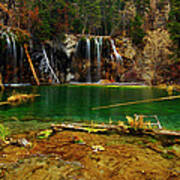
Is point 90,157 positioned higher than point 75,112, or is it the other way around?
point 90,157

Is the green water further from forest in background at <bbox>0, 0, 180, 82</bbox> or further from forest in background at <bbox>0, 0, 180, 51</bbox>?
forest in background at <bbox>0, 0, 180, 51</bbox>

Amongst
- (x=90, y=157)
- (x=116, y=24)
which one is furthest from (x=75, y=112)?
(x=116, y=24)

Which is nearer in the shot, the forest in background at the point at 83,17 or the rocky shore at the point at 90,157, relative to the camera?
the rocky shore at the point at 90,157

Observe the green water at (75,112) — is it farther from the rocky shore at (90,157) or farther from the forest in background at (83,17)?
the forest in background at (83,17)

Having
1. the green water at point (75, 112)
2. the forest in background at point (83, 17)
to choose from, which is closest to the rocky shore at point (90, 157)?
the green water at point (75, 112)

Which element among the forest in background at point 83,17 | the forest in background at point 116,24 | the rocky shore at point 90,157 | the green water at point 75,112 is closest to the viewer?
the rocky shore at point 90,157

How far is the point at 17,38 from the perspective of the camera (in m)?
26.5

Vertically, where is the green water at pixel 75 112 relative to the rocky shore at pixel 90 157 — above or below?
below

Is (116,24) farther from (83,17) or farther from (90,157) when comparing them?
(90,157)

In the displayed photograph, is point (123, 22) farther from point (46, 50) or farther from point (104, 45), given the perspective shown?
point (46, 50)

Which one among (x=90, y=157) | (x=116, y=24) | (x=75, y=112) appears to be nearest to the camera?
(x=90, y=157)

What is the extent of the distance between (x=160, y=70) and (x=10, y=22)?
25.0 meters

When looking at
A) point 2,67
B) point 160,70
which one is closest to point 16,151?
point 160,70

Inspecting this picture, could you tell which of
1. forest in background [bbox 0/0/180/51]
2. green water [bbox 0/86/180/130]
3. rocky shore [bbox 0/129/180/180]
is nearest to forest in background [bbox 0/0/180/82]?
forest in background [bbox 0/0/180/51]
